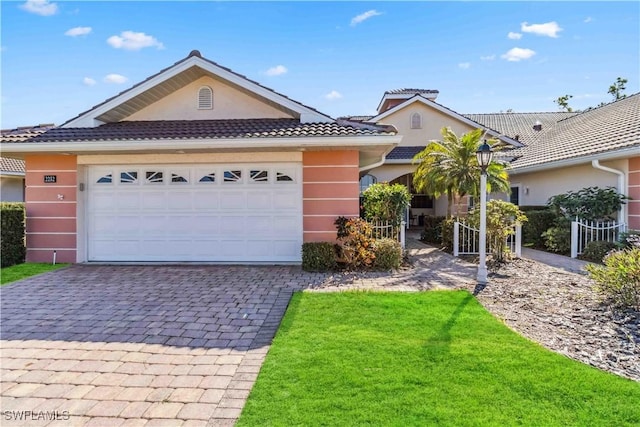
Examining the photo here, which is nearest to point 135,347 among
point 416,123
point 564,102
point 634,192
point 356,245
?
point 356,245

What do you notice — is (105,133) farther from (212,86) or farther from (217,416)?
(217,416)

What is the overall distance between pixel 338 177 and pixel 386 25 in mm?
7009

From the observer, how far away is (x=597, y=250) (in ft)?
34.5

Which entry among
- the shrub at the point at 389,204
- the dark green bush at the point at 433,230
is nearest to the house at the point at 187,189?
the shrub at the point at 389,204

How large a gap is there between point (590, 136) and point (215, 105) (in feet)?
45.5

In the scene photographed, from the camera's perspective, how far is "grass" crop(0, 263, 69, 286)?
8.66 meters

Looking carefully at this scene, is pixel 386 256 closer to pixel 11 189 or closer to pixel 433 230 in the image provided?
pixel 433 230

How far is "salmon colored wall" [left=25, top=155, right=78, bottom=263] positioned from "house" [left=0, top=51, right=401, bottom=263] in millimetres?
29

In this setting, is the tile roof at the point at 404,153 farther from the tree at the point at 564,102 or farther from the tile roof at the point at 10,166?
the tree at the point at 564,102

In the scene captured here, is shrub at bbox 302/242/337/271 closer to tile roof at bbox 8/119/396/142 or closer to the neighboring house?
tile roof at bbox 8/119/396/142

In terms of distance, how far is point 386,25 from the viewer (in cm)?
1332

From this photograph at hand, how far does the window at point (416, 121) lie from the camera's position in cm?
1934

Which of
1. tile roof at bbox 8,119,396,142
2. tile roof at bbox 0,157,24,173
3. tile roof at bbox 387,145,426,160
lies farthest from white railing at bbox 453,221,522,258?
tile roof at bbox 0,157,24,173

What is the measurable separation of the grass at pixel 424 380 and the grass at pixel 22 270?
743 cm
